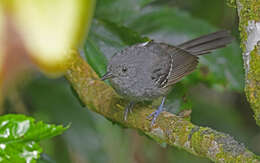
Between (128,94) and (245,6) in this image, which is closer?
(245,6)

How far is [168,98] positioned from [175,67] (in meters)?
0.66

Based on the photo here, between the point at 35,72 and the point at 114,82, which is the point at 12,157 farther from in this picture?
the point at 114,82

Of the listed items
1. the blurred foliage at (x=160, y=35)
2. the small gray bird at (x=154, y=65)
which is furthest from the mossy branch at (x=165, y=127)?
the small gray bird at (x=154, y=65)

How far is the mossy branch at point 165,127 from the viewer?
1251mm

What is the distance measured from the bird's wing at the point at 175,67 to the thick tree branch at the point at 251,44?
4.81 feet

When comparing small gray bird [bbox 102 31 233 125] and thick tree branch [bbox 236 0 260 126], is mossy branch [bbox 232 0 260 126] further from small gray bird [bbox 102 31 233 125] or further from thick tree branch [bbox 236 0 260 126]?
small gray bird [bbox 102 31 233 125]

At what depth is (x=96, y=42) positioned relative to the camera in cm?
231

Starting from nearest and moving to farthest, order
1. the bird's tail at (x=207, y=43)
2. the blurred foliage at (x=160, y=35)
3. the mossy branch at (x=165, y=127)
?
the mossy branch at (x=165, y=127) → the blurred foliage at (x=160, y=35) → the bird's tail at (x=207, y=43)

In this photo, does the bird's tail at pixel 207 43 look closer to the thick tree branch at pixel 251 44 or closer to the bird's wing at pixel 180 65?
the bird's wing at pixel 180 65

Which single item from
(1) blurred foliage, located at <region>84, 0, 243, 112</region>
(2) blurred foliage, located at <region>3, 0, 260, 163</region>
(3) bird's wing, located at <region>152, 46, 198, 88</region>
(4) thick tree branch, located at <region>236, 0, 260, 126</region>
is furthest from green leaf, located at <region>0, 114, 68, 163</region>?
(3) bird's wing, located at <region>152, 46, 198, 88</region>

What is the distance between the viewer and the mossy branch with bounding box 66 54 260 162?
125 cm

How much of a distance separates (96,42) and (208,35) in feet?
3.21

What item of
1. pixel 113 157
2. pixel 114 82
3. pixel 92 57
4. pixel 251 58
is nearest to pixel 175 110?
pixel 92 57

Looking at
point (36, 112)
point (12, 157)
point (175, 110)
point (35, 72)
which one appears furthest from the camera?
point (36, 112)
